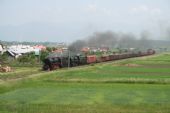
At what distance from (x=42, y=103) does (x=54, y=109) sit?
95.6 inches

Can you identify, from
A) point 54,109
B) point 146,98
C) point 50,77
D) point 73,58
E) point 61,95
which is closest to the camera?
point 54,109

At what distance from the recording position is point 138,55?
112m

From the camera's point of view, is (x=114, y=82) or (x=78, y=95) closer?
(x=78, y=95)

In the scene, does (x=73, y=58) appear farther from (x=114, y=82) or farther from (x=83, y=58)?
(x=114, y=82)

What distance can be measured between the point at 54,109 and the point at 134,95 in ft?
28.7

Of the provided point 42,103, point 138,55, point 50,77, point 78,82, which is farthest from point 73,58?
point 138,55

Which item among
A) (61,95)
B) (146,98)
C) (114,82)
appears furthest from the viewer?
(114,82)

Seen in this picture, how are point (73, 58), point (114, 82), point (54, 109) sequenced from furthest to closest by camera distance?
point (73, 58)
point (114, 82)
point (54, 109)

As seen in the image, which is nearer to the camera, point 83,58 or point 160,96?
point 160,96

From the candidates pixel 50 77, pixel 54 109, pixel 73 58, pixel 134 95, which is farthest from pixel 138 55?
pixel 54 109

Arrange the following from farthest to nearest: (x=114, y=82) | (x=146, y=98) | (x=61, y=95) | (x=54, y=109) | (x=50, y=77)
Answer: (x=50, y=77)
(x=114, y=82)
(x=61, y=95)
(x=146, y=98)
(x=54, y=109)

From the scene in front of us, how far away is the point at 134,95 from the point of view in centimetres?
3033

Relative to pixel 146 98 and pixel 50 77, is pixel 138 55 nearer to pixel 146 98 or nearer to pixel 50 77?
pixel 50 77

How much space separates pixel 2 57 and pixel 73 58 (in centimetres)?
3823
